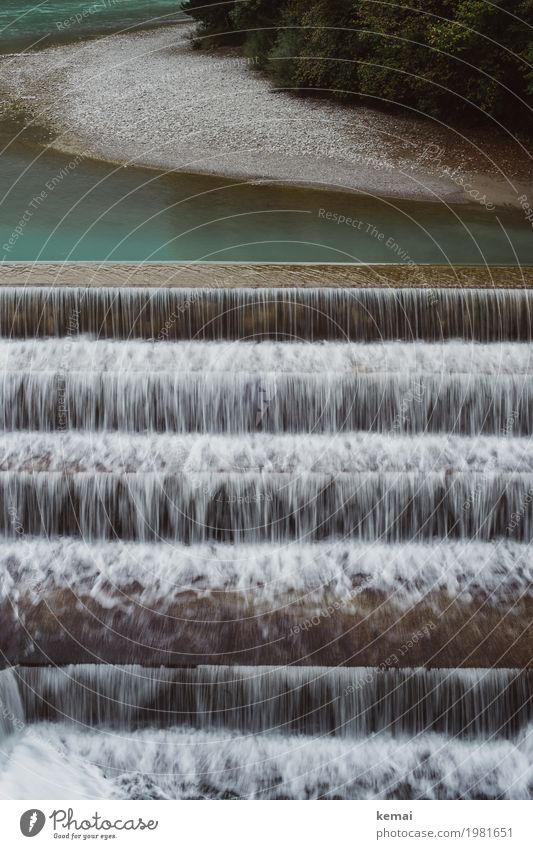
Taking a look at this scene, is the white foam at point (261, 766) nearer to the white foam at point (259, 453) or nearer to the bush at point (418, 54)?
the white foam at point (259, 453)

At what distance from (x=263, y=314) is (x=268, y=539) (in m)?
2.74

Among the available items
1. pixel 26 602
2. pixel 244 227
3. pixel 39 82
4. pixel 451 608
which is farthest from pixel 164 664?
pixel 39 82

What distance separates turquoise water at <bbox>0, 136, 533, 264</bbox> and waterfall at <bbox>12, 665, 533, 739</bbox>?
709 centimetres

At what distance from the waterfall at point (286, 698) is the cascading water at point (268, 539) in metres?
0.02

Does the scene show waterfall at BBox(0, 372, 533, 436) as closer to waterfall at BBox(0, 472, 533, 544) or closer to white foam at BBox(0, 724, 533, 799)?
waterfall at BBox(0, 472, 533, 544)

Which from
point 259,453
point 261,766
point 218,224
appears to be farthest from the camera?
point 218,224

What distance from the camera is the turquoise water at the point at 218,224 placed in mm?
11938

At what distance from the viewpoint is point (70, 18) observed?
35.2 meters

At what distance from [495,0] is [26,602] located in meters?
16.2

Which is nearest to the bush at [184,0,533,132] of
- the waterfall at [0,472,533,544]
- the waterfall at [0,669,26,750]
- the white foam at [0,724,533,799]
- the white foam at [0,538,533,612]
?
the waterfall at [0,472,533,544]

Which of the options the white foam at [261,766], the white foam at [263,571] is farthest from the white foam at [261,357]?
the white foam at [261,766]

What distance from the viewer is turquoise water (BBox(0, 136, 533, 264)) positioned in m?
11.9

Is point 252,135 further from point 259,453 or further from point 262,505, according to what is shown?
point 262,505

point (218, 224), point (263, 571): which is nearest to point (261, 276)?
point (263, 571)
